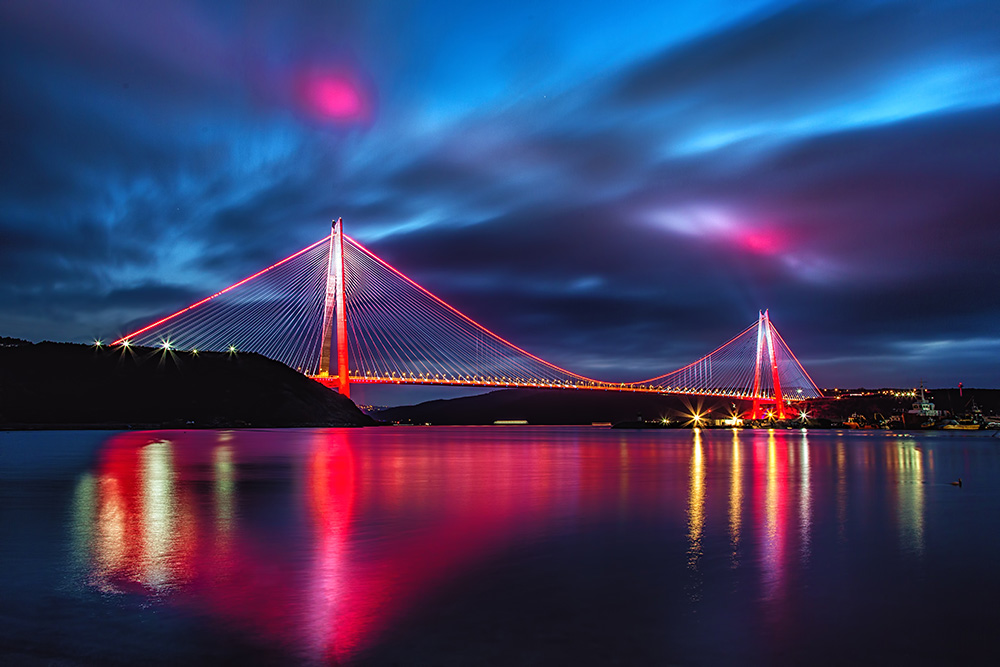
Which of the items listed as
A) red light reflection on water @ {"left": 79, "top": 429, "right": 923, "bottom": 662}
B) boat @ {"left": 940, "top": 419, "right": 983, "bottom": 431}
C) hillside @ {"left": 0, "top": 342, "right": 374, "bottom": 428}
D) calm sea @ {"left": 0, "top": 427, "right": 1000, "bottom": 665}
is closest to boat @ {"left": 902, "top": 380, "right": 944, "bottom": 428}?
boat @ {"left": 940, "top": 419, "right": 983, "bottom": 431}

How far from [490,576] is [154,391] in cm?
9872

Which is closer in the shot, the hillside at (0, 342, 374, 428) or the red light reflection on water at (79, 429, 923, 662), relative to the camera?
the red light reflection on water at (79, 429, 923, 662)

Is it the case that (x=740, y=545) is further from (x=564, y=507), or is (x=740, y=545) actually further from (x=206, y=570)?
(x=206, y=570)

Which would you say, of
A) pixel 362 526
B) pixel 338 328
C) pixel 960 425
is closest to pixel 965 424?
pixel 960 425

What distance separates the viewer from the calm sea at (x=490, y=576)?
6.82 meters

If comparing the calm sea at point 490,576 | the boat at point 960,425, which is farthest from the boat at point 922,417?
the calm sea at point 490,576

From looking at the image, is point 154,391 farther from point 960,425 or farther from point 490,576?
point 960,425

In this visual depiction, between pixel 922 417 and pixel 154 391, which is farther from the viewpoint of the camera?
pixel 922 417

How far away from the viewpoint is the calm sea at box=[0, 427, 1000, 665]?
22.4 feet

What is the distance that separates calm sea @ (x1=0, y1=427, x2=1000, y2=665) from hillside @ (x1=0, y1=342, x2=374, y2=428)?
246 ft

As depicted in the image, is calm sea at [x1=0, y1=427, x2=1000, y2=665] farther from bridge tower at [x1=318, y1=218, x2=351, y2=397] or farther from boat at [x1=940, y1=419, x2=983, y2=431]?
boat at [x1=940, y1=419, x2=983, y2=431]

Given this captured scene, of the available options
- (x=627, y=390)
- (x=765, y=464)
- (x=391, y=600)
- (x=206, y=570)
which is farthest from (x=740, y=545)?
(x=627, y=390)

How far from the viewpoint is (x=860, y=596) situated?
9.09m

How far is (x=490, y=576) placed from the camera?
9.93 m
